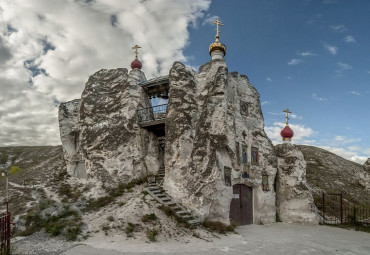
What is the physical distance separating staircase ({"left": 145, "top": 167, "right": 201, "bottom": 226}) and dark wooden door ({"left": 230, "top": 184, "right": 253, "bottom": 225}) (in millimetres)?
3369

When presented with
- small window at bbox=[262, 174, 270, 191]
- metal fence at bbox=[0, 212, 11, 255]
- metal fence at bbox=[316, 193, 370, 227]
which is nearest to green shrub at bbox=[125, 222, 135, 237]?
metal fence at bbox=[0, 212, 11, 255]

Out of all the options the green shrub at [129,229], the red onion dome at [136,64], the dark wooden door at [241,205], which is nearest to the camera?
the green shrub at [129,229]

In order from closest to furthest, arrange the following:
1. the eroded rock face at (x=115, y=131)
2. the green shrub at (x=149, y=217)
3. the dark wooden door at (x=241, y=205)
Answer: the green shrub at (x=149, y=217), the dark wooden door at (x=241, y=205), the eroded rock face at (x=115, y=131)

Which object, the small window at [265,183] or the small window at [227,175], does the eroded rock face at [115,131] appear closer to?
the small window at [227,175]

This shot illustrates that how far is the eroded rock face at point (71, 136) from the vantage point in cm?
2255

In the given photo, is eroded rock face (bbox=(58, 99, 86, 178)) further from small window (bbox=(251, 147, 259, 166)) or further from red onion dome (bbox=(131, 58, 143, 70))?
small window (bbox=(251, 147, 259, 166))

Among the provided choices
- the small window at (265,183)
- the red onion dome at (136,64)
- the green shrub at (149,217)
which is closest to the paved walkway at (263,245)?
the green shrub at (149,217)

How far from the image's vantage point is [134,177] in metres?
19.6

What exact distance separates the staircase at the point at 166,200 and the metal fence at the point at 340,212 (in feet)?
33.0

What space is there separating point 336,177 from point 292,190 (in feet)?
53.3

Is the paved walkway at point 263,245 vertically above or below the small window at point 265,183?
below

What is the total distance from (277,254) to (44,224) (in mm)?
11162

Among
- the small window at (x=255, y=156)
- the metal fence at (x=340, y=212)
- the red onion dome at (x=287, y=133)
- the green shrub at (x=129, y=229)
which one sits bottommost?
the metal fence at (x=340, y=212)

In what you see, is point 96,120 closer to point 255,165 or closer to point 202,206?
point 202,206
